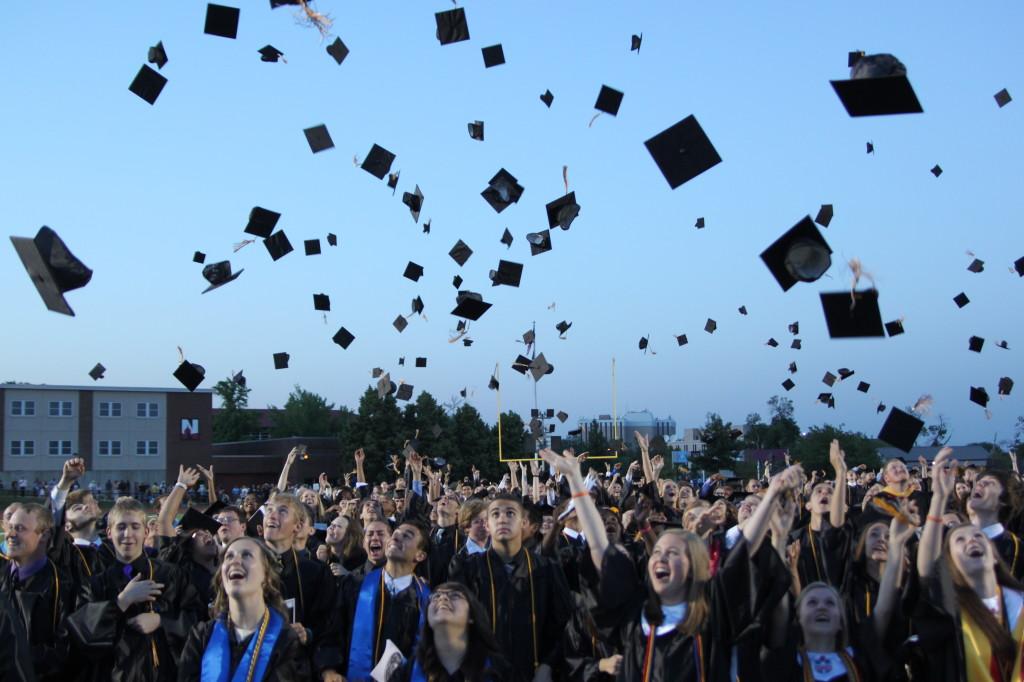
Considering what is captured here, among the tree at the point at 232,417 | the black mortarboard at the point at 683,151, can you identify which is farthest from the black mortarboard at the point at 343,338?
the tree at the point at 232,417

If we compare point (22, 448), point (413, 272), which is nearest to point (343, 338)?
point (413, 272)

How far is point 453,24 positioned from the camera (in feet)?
32.2

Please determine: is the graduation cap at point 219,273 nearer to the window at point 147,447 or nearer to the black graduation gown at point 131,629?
the black graduation gown at point 131,629

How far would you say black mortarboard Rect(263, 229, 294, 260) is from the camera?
36.0ft

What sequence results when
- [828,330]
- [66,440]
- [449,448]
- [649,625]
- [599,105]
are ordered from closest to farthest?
[649,625] → [828,330] → [599,105] → [66,440] → [449,448]

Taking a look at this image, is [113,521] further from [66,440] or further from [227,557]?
[66,440]

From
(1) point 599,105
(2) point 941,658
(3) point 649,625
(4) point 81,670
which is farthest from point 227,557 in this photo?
(1) point 599,105

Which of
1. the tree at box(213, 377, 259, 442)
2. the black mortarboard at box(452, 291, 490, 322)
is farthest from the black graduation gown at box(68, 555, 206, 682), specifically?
the tree at box(213, 377, 259, 442)

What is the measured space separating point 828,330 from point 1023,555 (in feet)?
5.73

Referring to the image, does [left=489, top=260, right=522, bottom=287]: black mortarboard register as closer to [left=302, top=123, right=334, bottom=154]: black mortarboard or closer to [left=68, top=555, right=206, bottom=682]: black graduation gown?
[left=302, top=123, right=334, bottom=154]: black mortarboard

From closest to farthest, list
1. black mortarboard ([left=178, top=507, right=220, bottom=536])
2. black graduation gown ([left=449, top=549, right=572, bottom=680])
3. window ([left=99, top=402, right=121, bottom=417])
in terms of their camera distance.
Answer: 1. black graduation gown ([left=449, top=549, right=572, bottom=680])
2. black mortarboard ([left=178, top=507, right=220, bottom=536])
3. window ([left=99, top=402, right=121, bottom=417])

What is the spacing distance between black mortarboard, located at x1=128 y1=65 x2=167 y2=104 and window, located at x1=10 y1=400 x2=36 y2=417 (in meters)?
51.2

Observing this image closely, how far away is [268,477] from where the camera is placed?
212 ft

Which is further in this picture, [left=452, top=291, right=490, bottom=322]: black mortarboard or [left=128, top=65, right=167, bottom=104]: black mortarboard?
[left=452, top=291, right=490, bottom=322]: black mortarboard
